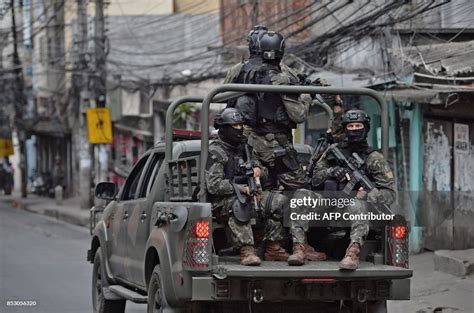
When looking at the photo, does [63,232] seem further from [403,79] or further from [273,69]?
[273,69]

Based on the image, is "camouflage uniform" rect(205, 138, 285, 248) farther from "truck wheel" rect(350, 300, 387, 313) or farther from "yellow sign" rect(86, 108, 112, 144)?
"yellow sign" rect(86, 108, 112, 144)

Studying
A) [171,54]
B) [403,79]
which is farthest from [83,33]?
[403,79]

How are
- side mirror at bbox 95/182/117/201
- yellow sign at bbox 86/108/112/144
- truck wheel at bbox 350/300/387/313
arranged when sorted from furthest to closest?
yellow sign at bbox 86/108/112/144
side mirror at bbox 95/182/117/201
truck wheel at bbox 350/300/387/313

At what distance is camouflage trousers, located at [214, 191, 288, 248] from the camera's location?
22.1 feet

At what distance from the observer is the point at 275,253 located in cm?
702

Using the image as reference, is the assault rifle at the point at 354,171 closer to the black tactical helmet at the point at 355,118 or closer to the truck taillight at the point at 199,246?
the black tactical helmet at the point at 355,118

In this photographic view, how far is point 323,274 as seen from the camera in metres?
6.55

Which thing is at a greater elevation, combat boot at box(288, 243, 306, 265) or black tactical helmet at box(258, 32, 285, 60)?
black tactical helmet at box(258, 32, 285, 60)

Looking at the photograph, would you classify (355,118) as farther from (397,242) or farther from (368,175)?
(397,242)

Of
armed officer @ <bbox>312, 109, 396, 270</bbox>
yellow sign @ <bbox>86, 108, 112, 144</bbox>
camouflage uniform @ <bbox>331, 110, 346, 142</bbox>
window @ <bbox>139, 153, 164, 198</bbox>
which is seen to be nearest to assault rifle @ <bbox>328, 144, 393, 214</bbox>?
armed officer @ <bbox>312, 109, 396, 270</bbox>

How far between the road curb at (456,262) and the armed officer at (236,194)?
5.35 metres

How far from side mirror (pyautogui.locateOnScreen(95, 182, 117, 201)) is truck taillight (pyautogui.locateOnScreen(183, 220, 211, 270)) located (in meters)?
2.65

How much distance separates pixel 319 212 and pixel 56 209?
2558 centimetres

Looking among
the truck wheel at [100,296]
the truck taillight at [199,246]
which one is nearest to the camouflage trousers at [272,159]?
the truck taillight at [199,246]
